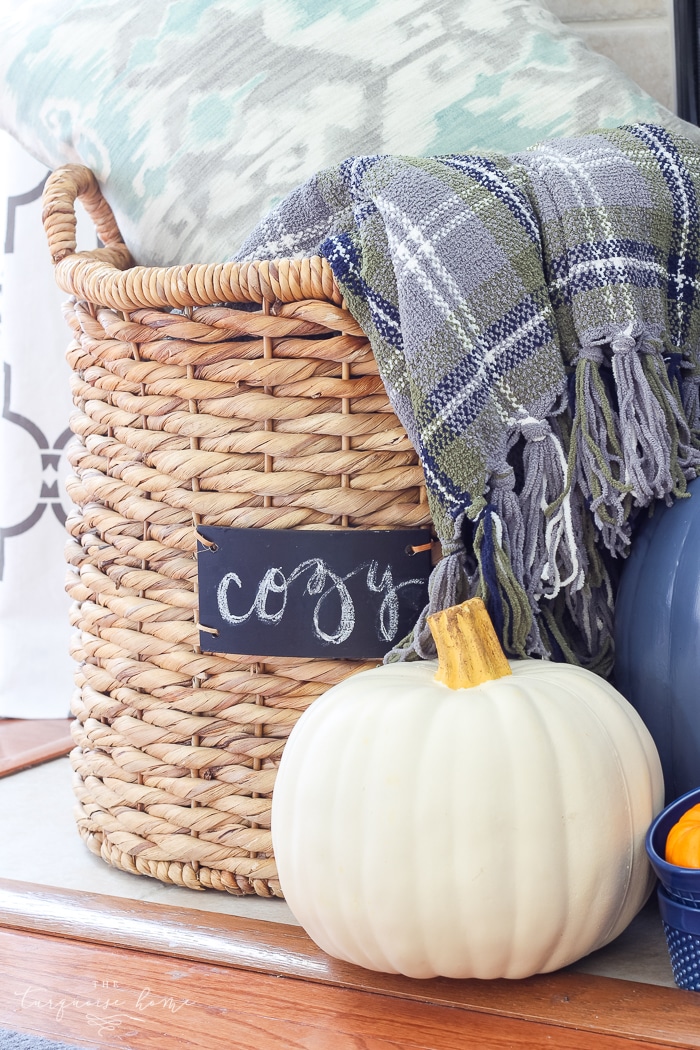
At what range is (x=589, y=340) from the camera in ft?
2.39

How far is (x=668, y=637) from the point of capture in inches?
28.9

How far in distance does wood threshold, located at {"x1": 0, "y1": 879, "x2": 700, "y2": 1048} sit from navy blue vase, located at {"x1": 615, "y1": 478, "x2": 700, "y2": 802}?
17 cm

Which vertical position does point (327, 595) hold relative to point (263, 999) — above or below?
above

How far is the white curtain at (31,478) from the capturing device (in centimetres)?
144

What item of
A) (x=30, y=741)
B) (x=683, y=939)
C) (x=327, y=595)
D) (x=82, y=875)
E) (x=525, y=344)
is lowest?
(x=30, y=741)

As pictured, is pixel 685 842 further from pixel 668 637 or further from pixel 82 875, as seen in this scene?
pixel 82 875

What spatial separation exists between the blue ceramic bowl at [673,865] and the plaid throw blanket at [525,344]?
0.51 ft

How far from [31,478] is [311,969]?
977mm

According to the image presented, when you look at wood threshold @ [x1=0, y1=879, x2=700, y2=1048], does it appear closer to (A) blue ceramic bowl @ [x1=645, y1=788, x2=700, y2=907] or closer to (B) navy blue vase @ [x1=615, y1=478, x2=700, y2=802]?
(A) blue ceramic bowl @ [x1=645, y1=788, x2=700, y2=907]

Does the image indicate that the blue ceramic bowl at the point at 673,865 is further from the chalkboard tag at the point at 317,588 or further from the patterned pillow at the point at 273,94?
the patterned pillow at the point at 273,94

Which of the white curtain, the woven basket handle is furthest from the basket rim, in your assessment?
the white curtain

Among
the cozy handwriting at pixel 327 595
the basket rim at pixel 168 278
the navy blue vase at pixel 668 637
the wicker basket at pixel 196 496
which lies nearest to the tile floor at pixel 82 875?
the wicker basket at pixel 196 496

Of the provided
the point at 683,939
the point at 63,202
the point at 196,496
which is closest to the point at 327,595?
the point at 196,496

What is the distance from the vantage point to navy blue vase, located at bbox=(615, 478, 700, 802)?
716 millimetres
